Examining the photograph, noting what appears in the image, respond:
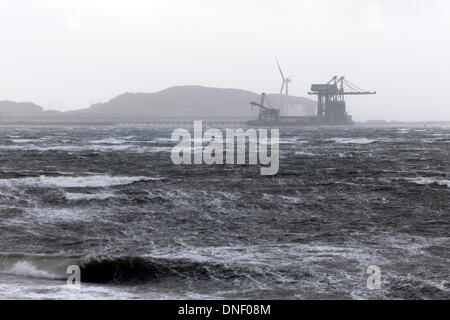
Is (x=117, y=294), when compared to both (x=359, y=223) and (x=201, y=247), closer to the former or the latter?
(x=201, y=247)

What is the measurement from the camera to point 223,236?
15.4 m

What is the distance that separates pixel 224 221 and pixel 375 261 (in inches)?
239

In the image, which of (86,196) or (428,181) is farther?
(428,181)

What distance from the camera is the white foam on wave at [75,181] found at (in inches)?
1033

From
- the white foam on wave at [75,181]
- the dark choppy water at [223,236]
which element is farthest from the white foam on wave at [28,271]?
the white foam on wave at [75,181]

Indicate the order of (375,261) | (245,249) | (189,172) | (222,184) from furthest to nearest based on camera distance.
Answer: (189,172)
(222,184)
(245,249)
(375,261)

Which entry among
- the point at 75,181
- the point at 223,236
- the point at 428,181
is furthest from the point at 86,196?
the point at 428,181

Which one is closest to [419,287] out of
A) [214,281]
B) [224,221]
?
[214,281]

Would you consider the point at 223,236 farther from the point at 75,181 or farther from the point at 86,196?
the point at 75,181

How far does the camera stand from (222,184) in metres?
27.3

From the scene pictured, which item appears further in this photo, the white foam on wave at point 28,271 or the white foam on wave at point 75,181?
the white foam on wave at point 75,181

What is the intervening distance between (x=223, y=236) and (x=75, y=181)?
47.8ft

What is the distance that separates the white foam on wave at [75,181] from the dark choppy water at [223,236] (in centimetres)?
10

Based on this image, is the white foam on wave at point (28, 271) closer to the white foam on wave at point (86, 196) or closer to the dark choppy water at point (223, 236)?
the dark choppy water at point (223, 236)
